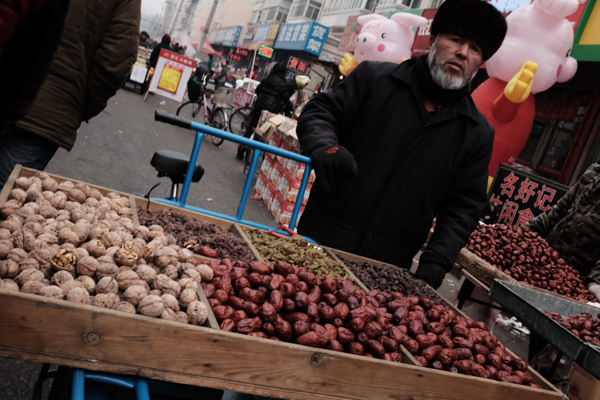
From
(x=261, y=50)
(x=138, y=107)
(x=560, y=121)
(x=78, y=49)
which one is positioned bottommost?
(x=138, y=107)

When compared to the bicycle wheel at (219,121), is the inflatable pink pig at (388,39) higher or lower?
higher

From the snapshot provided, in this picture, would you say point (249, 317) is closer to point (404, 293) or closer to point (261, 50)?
point (404, 293)

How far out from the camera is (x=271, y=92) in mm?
13070

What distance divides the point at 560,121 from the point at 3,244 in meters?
12.2

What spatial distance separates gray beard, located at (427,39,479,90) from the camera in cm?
317

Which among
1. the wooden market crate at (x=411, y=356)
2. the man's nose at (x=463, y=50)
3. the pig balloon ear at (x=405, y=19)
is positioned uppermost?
the pig balloon ear at (x=405, y=19)

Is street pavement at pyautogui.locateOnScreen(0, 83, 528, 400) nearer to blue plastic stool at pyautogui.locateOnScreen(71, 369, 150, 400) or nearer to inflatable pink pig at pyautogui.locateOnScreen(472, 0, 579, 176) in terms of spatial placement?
blue plastic stool at pyautogui.locateOnScreen(71, 369, 150, 400)

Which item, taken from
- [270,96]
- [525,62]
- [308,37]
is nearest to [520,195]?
[525,62]

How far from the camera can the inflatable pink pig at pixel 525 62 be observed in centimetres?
816

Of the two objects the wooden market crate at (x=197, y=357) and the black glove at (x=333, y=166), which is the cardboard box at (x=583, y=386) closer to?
the wooden market crate at (x=197, y=357)

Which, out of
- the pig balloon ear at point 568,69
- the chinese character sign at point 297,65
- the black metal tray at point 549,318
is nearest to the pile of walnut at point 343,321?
the black metal tray at point 549,318

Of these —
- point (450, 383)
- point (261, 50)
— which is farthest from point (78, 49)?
point (261, 50)

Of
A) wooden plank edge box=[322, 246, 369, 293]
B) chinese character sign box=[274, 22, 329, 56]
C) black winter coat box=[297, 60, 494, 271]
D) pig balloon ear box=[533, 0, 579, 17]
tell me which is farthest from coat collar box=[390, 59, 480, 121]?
chinese character sign box=[274, 22, 329, 56]

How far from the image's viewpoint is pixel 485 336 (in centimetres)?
249
